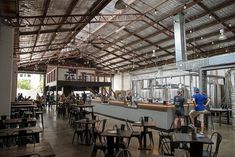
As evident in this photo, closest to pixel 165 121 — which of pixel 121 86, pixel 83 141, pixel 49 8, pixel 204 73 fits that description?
pixel 204 73

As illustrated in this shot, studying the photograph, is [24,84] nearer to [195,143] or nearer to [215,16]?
[215,16]

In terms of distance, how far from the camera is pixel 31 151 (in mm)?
3527

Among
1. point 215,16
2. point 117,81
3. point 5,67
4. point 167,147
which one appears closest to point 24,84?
point 117,81

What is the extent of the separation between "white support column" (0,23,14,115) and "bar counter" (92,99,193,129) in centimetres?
628

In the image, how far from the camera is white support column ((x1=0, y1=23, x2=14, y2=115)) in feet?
26.3

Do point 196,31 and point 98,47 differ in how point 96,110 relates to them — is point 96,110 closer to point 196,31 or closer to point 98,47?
point 98,47

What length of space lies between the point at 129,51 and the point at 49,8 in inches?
488

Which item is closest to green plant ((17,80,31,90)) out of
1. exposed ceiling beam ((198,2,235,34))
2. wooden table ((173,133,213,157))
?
exposed ceiling beam ((198,2,235,34))

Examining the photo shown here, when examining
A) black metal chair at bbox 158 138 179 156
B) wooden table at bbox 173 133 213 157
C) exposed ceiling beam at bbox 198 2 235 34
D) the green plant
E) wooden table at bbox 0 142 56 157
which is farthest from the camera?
the green plant

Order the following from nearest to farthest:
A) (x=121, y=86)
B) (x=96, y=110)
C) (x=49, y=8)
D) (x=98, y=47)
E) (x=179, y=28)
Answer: (x=49, y=8)
(x=179, y=28)
(x=96, y=110)
(x=98, y=47)
(x=121, y=86)

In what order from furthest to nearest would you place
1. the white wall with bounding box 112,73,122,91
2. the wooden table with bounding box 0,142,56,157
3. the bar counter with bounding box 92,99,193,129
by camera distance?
1. the white wall with bounding box 112,73,122,91
2. the bar counter with bounding box 92,99,193,129
3. the wooden table with bounding box 0,142,56,157

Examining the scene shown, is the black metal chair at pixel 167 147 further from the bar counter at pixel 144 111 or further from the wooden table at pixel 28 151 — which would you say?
the bar counter at pixel 144 111

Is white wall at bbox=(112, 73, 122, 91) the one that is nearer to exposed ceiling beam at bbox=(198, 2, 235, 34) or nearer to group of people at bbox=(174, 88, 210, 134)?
exposed ceiling beam at bbox=(198, 2, 235, 34)

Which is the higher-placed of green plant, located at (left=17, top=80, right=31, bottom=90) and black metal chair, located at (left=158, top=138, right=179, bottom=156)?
green plant, located at (left=17, top=80, right=31, bottom=90)
